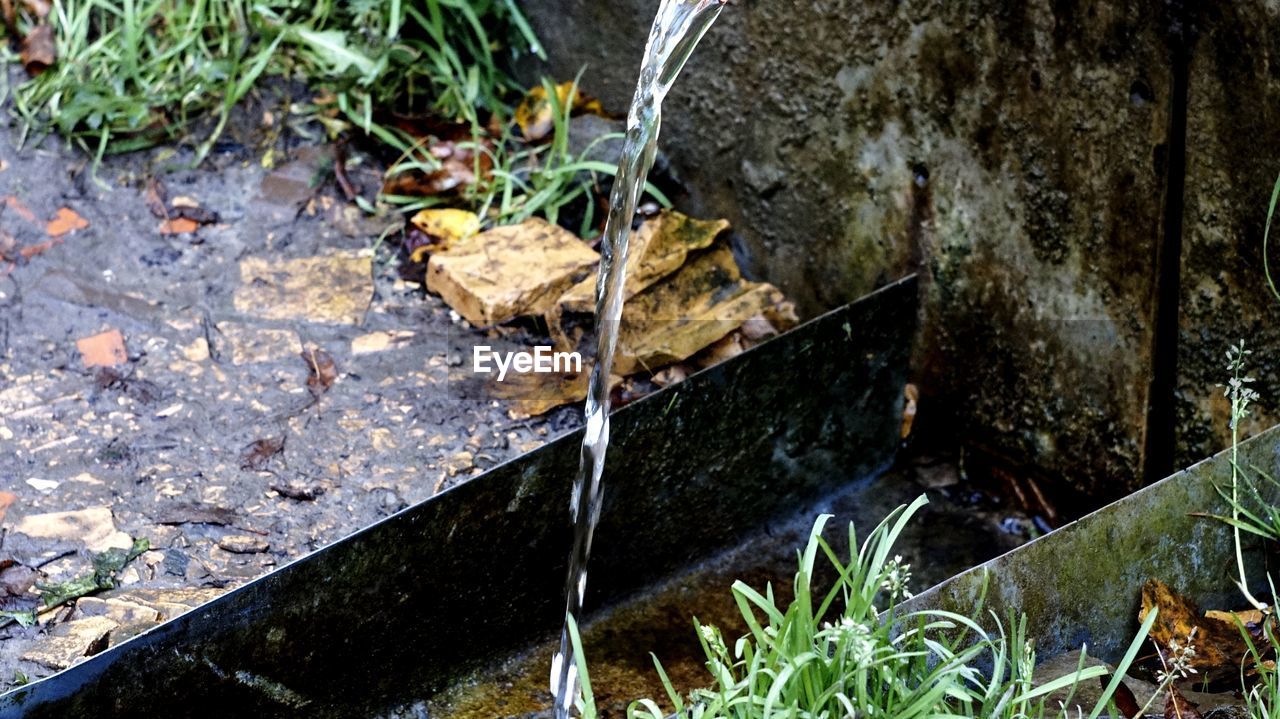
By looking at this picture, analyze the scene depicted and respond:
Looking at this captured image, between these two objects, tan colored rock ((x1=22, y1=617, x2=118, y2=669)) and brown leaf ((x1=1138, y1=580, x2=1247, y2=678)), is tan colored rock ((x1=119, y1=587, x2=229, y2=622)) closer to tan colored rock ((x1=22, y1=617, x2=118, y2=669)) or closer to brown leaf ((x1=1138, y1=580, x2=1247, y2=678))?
tan colored rock ((x1=22, y1=617, x2=118, y2=669))

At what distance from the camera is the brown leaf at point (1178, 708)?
1907 millimetres

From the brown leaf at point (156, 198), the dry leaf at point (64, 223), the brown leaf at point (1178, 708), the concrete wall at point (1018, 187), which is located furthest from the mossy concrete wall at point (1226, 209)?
the dry leaf at point (64, 223)

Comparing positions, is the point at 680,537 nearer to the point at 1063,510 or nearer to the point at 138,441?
the point at 1063,510

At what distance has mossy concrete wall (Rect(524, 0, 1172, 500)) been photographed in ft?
8.63

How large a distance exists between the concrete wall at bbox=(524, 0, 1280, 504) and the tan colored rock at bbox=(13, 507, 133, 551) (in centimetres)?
169

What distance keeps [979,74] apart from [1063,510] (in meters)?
0.98

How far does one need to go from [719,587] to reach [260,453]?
1.05 m

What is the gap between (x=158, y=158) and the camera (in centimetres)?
394

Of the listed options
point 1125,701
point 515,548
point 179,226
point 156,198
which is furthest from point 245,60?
point 1125,701

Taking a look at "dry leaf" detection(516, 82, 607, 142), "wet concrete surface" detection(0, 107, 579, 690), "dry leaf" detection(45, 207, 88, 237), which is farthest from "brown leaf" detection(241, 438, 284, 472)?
"dry leaf" detection(516, 82, 607, 142)

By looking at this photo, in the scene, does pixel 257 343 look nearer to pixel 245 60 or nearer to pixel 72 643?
pixel 72 643

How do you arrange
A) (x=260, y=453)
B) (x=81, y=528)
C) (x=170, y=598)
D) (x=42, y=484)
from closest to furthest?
(x=170, y=598) → (x=81, y=528) → (x=42, y=484) → (x=260, y=453)

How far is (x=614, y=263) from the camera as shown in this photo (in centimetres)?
295

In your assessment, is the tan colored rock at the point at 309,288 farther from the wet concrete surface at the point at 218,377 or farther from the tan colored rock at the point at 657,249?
the tan colored rock at the point at 657,249
